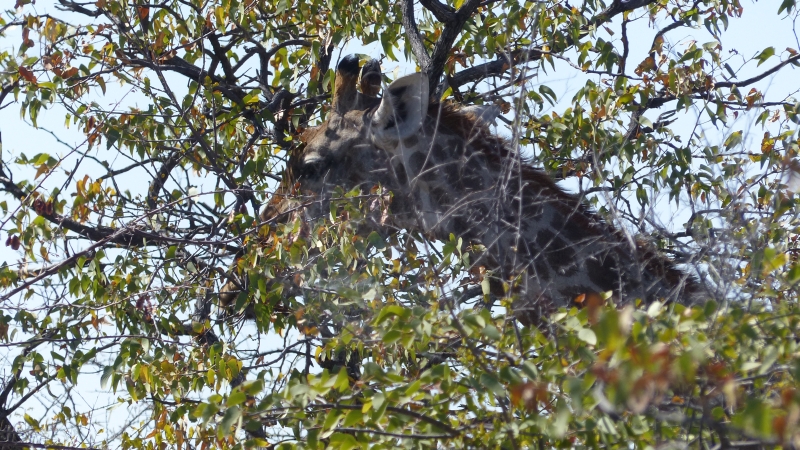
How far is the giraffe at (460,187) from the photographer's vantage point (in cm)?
457

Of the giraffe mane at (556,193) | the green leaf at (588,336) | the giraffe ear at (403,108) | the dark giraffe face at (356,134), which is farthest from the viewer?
the dark giraffe face at (356,134)

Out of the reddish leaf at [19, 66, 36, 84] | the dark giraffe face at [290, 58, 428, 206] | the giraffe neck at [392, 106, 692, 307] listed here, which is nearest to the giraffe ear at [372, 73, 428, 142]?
the dark giraffe face at [290, 58, 428, 206]

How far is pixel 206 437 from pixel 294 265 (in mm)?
1059

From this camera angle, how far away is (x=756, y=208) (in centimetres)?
539

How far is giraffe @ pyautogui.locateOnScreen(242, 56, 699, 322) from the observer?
4566 mm

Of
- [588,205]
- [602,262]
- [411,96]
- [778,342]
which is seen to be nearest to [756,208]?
[588,205]

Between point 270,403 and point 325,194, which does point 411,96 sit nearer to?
point 325,194

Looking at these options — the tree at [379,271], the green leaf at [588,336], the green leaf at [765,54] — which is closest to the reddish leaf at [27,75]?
the tree at [379,271]

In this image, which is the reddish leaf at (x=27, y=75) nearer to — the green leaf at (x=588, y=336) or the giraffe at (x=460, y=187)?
the giraffe at (x=460, y=187)

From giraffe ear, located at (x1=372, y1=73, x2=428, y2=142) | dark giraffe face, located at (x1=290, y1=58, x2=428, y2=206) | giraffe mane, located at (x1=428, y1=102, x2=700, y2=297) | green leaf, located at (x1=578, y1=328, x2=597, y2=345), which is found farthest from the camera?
dark giraffe face, located at (x1=290, y1=58, x2=428, y2=206)

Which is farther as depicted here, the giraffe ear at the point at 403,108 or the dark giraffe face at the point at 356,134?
the dark giraffe face at the point at 356,134

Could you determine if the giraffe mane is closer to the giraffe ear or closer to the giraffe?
the giraffe

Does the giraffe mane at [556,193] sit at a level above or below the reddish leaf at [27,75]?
below

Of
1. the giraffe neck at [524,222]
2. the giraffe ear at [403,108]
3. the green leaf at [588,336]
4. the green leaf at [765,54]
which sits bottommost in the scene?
the green leaf at [588,336]
